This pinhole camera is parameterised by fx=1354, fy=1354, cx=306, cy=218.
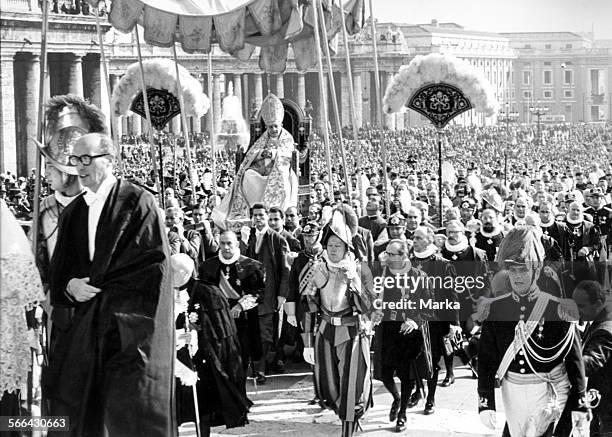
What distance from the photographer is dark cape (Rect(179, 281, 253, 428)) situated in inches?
363

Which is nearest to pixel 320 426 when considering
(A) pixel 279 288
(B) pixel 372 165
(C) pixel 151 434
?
(A) pixel 279 288

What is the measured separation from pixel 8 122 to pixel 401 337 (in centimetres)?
2731

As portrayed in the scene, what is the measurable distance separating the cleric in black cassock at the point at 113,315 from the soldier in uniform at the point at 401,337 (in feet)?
13.8

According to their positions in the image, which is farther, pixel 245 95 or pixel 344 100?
pixel 344 100

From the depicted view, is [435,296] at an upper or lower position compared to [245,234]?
lower

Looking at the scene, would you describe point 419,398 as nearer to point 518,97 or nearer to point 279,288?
point 279,288

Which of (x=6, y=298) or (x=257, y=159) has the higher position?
(x=257, y=159)

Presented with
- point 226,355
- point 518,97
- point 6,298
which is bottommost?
point 226,355

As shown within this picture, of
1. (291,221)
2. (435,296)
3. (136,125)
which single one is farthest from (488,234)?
(136,125)

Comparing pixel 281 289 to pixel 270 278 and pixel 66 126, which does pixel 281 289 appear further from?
pixel 66 126

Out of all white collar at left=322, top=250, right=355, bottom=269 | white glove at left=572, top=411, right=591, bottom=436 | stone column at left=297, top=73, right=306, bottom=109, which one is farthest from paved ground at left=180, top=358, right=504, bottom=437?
stone column at left=297, top=73, right=306, bottom=109

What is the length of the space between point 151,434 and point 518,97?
496ft

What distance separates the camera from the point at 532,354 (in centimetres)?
746

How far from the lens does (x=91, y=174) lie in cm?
652
